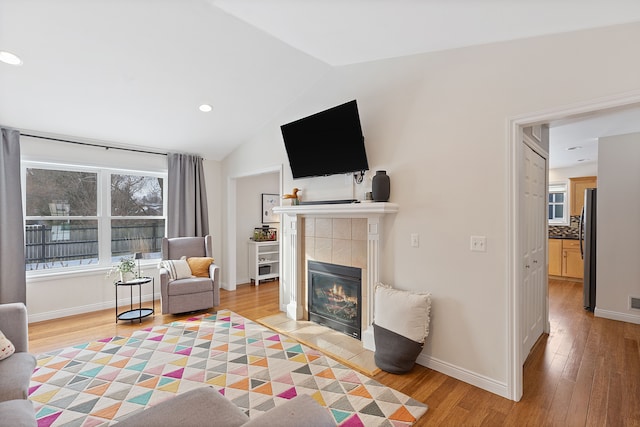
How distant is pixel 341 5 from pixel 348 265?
2.36 m

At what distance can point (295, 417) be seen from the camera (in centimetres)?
121

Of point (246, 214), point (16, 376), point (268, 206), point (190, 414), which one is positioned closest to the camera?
point (190, 414)

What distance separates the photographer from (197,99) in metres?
3.61

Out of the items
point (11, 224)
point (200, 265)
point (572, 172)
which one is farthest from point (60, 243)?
point (572, 172)

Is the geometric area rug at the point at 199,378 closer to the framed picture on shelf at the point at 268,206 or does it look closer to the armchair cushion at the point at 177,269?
the armchair cushion at the point at 177,269

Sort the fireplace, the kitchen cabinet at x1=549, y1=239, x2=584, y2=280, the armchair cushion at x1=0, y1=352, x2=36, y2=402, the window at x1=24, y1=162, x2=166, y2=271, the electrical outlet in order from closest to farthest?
the armchair cushion at x1=0, y1=352, x2=36, y2=402 → the electrical outlet → the fireplace → the window at x1=24, y1=162, x2=166, y2=271 → the kitchen cabinet at x1=549, y1=239, x2=584, y2=280

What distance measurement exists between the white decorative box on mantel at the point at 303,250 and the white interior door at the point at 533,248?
1.15m

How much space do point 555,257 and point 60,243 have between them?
8251 millimetres

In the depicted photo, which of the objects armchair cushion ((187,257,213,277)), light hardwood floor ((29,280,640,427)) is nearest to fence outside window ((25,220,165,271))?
light hardwood floor ((29,280,640,427))

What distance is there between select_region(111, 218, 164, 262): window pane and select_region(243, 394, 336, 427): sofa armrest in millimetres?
4316

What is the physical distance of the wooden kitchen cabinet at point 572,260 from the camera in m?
5.76

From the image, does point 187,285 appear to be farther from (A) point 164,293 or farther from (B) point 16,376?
(B) point 16,376

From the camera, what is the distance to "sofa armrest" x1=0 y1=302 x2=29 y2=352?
6.81 ft

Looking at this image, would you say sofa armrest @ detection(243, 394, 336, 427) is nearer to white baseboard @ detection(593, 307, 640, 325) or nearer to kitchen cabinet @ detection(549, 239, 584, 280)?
white baseboard @ detection(593, 307, 640, 325)
